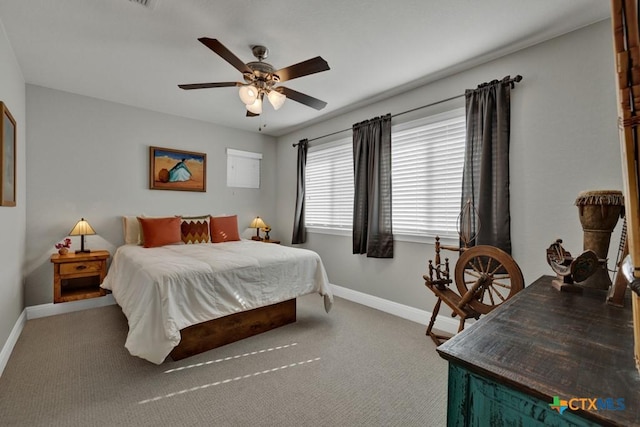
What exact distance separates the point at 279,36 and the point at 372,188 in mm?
1904

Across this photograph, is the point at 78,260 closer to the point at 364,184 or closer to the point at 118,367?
the point at 118,367

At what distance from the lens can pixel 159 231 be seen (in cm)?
358

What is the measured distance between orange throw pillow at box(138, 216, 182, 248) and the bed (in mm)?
229

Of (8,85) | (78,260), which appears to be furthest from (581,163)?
(78,260)

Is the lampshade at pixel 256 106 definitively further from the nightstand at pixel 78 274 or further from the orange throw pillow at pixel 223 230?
the nightstand at pixel 78 274

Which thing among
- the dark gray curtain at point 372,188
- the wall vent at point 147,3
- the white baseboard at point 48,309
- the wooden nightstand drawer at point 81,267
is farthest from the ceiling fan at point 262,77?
the white baseboard at point 48,309

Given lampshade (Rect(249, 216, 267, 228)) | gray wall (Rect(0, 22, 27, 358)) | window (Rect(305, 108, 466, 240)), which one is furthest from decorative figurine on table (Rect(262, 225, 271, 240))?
gray wall (Rect(0, 22, 27, 358))

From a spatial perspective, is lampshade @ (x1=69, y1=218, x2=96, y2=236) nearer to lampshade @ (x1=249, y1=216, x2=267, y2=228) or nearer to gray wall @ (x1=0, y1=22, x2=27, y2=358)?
gray wall @ (x1=0, y1=22, x2=27, y2=358)

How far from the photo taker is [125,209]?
12.5 feet

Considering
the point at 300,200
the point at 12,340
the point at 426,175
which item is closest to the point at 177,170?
the point at 300,200

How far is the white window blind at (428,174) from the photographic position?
113 inches

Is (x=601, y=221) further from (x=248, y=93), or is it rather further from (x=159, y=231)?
(x=159, y=231)

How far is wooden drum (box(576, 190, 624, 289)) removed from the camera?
1.25m

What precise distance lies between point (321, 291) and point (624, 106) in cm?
284
